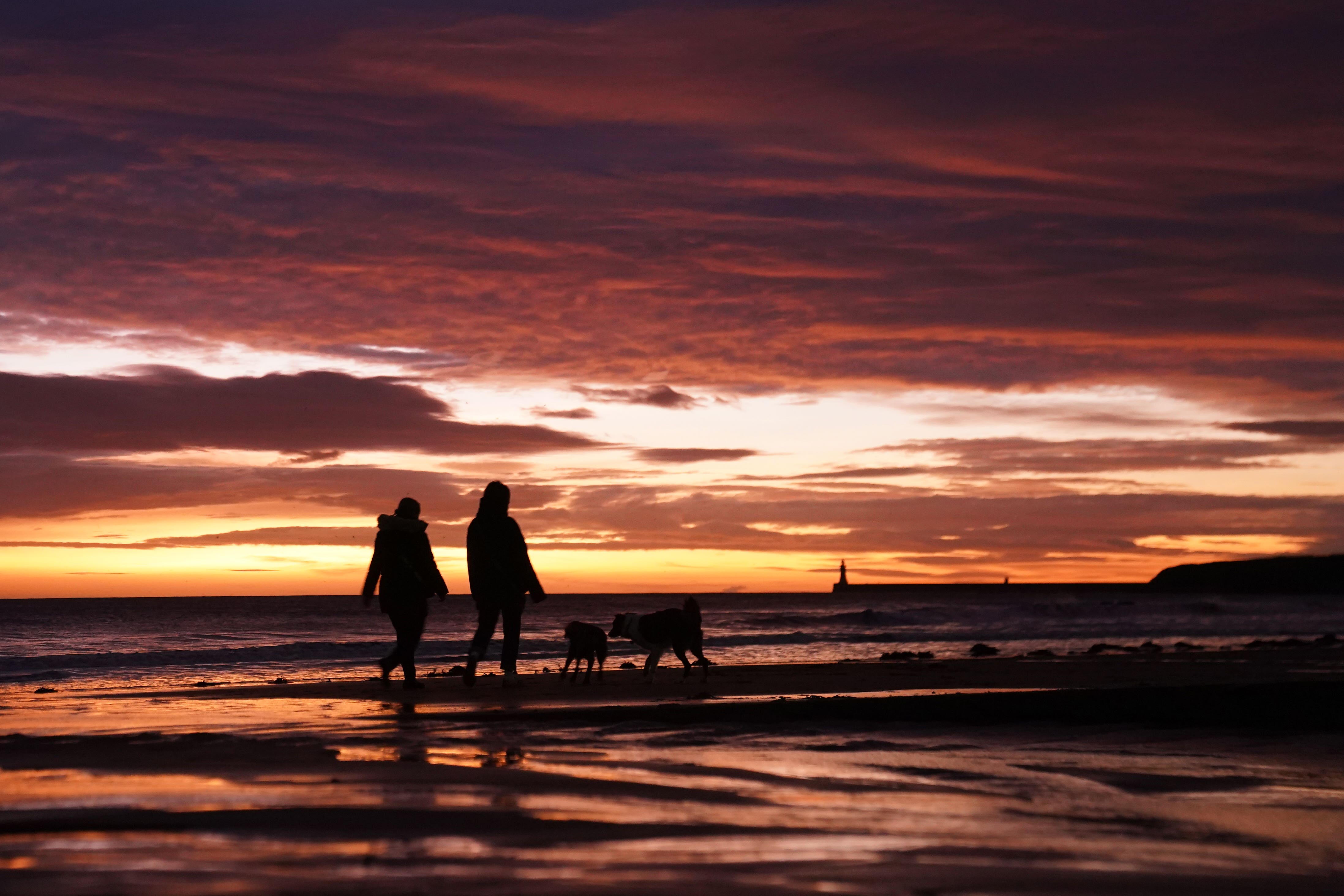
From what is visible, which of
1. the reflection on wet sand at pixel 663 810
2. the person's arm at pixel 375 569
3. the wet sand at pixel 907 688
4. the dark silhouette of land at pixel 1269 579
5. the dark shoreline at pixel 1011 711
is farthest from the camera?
the dark silhouette of land at pixel 1269 579

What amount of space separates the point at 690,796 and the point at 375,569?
7284mm

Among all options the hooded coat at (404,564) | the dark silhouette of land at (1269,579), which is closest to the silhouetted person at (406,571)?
the hooded coat at (404,564)

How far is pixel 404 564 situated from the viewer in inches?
468

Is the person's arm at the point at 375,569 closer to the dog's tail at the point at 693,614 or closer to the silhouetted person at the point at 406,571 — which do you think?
the silhouetted person at the point at 406,571

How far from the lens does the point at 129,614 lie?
89.9m

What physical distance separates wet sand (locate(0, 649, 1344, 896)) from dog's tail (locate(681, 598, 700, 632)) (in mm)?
4728

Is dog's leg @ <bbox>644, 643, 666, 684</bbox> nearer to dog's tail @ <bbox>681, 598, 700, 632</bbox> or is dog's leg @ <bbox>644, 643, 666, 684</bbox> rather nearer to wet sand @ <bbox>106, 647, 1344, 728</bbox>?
wet sand @ <bbox>106, 647, 1344, 728</bbox>

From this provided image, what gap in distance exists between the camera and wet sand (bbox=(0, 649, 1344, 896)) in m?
3.60

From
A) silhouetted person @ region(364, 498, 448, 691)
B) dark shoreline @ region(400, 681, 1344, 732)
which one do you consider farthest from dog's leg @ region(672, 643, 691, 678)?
dark shoreline @ region(400, 681, 1344, 732)

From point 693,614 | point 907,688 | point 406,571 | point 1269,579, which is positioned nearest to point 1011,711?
point 907,688

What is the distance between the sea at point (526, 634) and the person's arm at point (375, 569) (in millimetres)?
595

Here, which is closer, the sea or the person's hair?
the person's hair

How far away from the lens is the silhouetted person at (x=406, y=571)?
11844 mm

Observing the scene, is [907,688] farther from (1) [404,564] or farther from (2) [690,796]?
(2) [690,796]
